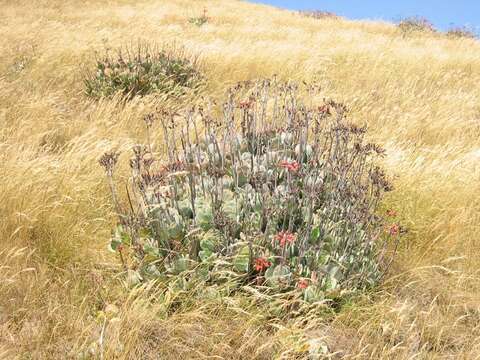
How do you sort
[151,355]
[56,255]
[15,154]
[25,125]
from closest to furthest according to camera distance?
[151,355]
[56,255]
[15,154]
[25,125]

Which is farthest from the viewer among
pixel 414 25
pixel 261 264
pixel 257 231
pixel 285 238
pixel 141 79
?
pixel 414 25

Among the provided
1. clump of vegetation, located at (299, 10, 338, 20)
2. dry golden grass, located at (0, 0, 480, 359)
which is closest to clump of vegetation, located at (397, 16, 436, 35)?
clump of vegetation, located at (299, 10, 338, 20)

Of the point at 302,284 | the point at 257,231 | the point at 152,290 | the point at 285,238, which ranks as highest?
the point at 285,238

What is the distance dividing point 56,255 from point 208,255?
35.6 inches

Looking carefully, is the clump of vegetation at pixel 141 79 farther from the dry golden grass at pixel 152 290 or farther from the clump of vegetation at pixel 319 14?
the clump of vegetation at pixel 319 14

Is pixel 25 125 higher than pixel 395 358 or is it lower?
higher

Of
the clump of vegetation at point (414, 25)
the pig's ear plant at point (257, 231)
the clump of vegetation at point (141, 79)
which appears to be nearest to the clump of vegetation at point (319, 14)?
the clump of vegetation at point (414, 25)

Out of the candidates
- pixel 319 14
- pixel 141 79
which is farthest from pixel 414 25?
pixel 141 79

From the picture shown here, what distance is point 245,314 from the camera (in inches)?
92.2

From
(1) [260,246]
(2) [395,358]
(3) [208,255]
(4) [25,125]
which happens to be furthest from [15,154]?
(2) [395,358]

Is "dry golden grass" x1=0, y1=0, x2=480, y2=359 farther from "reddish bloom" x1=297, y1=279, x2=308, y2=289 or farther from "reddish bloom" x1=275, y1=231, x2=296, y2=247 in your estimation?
"reddish bloom" x1=275, y1=231, x2=296, y2=247

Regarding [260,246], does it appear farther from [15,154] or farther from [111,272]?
[15,154]

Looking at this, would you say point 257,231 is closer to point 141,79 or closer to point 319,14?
point 141,79

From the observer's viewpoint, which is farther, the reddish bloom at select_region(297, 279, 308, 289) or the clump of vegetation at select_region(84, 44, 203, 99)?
the clump of vegetation at select_region(84, 44, 203, 99)
